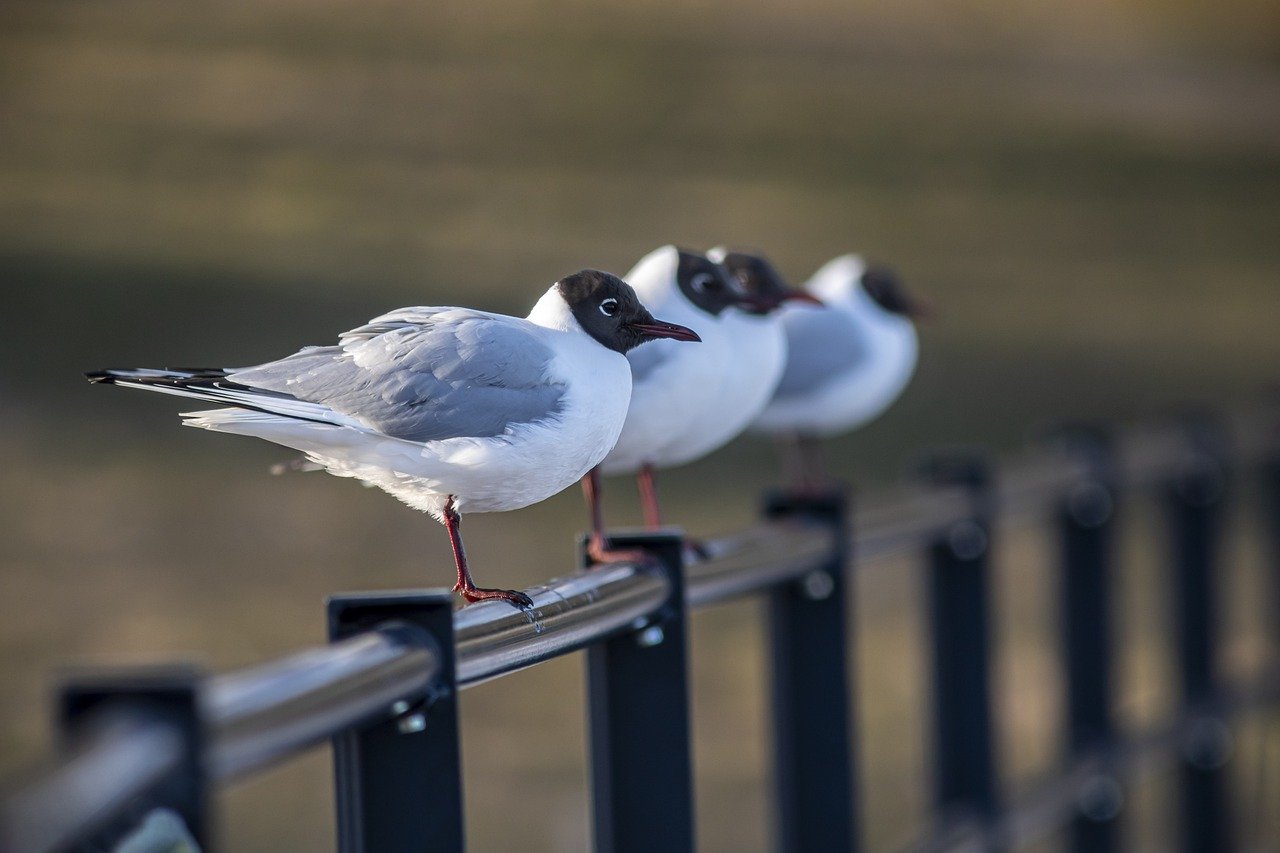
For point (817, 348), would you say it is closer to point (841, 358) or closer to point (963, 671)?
point (841, 358)

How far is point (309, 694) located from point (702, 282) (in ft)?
2.45

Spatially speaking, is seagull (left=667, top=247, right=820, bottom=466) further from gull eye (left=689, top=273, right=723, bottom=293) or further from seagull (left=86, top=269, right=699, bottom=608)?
seagull (left=86, top=269, right=699, bottom=608)

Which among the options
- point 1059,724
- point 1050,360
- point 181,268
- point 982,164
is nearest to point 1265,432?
point 1059,724

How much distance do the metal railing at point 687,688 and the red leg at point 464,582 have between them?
0.06ft

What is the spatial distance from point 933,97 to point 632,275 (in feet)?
27.9

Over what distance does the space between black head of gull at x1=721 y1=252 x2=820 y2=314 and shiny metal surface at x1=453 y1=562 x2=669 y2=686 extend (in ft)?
0.94

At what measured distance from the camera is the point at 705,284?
1.76m

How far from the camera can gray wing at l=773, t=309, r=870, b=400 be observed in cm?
259

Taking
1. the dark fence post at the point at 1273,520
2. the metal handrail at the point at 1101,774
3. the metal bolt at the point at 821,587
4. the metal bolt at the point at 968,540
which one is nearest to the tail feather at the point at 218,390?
the metal bolt at the point at 821,587

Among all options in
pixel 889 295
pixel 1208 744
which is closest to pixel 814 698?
pixel 889 295

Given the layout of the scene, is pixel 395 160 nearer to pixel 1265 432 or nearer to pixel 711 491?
pixel 711 491

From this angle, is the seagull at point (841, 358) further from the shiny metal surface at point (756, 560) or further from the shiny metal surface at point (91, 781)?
the shiny metal surface at point (91, 781)

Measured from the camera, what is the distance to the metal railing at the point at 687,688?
939 mm

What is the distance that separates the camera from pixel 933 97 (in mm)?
9977
